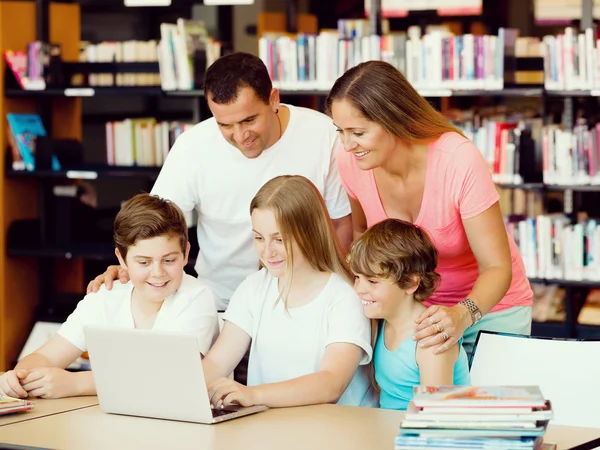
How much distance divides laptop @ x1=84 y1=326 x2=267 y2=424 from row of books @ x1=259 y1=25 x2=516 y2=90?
9.33 feet

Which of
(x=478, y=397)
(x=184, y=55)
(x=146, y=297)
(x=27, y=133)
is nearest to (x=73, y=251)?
(x=27, y=133)

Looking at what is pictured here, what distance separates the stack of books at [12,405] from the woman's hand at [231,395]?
43cm

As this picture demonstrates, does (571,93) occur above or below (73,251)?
above

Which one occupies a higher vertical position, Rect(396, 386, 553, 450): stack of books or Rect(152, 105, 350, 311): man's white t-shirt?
Rect(152, 105, 350, 311): man's white t-shirt

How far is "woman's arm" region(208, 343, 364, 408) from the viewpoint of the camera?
2.34 m

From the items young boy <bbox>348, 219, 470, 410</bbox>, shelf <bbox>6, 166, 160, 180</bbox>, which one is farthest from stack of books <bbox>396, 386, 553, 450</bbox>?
shelf <bbox>6, 166, 160, 180</bbox>

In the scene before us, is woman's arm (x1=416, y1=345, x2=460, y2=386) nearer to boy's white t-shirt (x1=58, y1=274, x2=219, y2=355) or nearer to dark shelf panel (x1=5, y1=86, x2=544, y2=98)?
boy's white t-shirt (x1=58, y1=274, x2=219, y2=355)

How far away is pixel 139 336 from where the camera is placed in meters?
2.23

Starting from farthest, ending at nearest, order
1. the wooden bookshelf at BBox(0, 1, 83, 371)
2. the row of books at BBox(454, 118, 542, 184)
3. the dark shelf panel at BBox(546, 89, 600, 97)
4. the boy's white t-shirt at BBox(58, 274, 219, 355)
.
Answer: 1. the wooden bookshelf at BBox(0, 1, 83, 371)
2. the row of books at BBox(454, 118, 542, 184)
3. the dark shelf panel at BBox(546, 89, 600, 97)
4. the boy's white t-shirt at BBox(58, 274, 219, 355)

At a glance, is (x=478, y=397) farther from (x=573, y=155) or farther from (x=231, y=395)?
(x=573, y=155)

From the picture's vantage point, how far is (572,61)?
4680 mm

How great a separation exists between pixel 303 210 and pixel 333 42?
250 centimetres

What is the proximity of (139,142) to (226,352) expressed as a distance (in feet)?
10.1

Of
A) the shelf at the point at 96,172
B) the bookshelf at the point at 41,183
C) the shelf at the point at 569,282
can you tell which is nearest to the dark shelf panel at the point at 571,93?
the bookshelf at the point at 41,183
